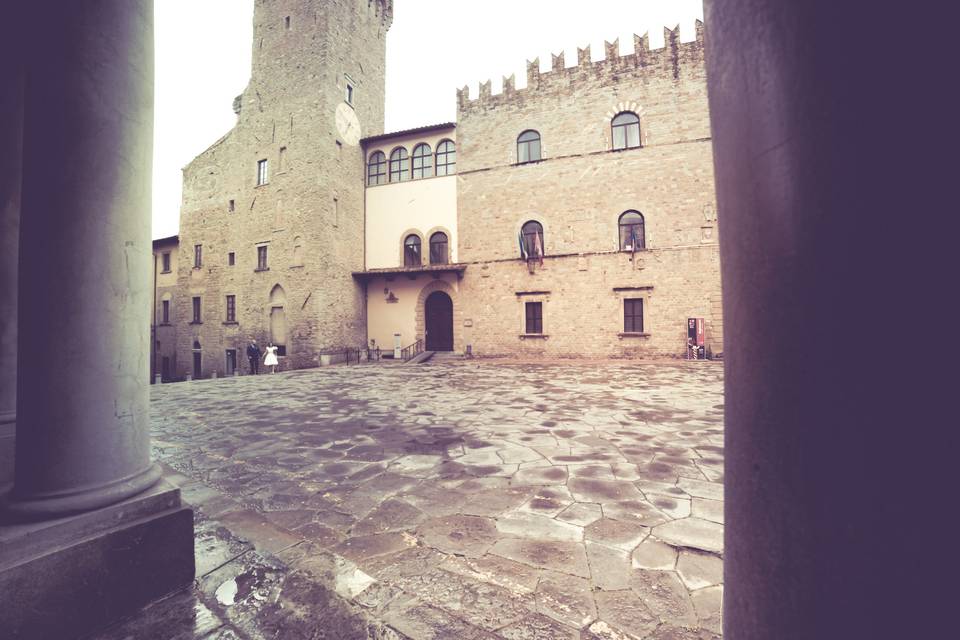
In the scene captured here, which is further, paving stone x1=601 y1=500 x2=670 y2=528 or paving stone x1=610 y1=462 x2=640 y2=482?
paving stone x1=610 y1=462 x2=640 y2=482

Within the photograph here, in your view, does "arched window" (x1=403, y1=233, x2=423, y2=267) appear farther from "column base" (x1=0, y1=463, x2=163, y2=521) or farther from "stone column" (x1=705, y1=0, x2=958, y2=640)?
"stone column" (x1=705, y1=0, x2=958, y2=640)

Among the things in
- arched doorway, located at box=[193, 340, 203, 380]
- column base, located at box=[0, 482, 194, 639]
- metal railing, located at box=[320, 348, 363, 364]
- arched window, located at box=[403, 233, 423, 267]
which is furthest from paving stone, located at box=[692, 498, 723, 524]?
arched doorway, located at box=[193, 340, 203, 380]

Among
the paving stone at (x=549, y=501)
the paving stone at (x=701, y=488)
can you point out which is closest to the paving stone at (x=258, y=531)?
the paving stone at (x=549, y=501)

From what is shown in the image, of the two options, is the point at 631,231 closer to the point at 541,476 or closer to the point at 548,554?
the point at 541,476

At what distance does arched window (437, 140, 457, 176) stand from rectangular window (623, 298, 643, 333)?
9643 mm

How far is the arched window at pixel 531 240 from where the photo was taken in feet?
54.4

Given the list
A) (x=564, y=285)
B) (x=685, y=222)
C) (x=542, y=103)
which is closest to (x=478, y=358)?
(x=564, y=285)

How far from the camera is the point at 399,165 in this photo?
18734mm

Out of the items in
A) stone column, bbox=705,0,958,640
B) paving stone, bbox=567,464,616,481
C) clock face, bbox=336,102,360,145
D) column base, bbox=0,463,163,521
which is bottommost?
paving stone, bbox=567,464,616,481

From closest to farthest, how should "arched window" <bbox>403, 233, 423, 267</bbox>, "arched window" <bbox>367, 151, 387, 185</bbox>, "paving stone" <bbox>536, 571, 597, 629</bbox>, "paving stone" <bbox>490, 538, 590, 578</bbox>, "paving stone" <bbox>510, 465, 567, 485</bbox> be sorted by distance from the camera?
"paving stone" <bbox>536, 571, 597, 629</bbox>
"paving stone" <bbox>490, 538, 590, 578</bbox>
"paving stone" <bbox>510, 465, 567, 485</bbox>
"arched window" <bbox>403, 233, 423, 267</bbox>
"arched window" <bbox>367, 151, 387, 185</bbox>

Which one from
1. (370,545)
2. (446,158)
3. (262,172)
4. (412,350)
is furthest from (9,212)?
(262,172)

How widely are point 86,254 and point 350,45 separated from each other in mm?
20959

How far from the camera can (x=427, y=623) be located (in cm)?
169

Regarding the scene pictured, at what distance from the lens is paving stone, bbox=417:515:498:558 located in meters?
2.27
